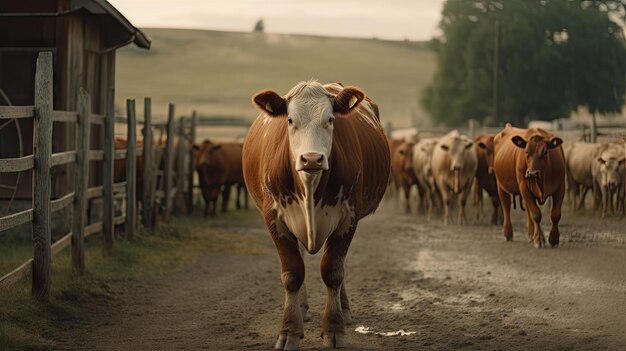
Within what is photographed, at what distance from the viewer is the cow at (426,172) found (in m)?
20.3

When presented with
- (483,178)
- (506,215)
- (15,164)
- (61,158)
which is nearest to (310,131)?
(15,164)

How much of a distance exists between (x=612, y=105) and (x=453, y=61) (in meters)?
9.18

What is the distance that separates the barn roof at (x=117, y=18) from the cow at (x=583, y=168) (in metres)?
9.28

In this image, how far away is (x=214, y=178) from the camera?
2066cm

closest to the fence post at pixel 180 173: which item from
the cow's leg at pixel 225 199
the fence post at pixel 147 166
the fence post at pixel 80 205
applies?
the cow's leg at pixel 225 199

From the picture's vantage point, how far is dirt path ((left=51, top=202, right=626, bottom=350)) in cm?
735

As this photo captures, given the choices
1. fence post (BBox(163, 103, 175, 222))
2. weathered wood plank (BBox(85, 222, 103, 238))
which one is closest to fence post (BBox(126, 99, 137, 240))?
weathered wood plank (BBox(85, 222, 103, 238))

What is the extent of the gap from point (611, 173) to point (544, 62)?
110ft

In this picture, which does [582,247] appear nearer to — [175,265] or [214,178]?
[175,265]

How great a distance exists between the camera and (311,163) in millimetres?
6297

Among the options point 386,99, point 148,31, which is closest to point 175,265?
point 386,99

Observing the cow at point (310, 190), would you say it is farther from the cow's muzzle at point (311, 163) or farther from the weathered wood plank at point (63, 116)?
the weathered wood plank at point (63, 116)

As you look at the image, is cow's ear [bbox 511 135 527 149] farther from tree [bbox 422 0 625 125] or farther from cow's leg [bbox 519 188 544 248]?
tree [bbox 422 0 625 125]

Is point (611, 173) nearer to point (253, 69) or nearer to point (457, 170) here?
point (457, 170)
